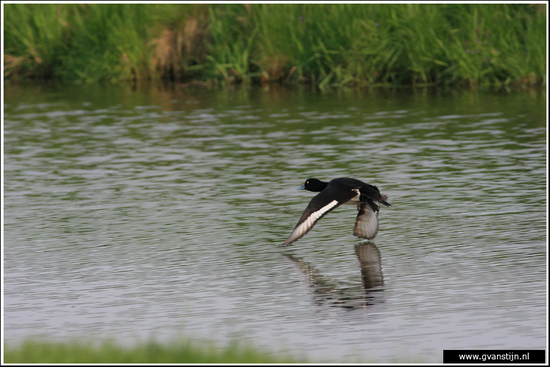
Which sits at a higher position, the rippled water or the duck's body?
the duck's body

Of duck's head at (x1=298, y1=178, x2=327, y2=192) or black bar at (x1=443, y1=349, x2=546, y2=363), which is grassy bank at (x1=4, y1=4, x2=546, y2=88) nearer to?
duck's head at (x1=298, y1=178, x2=327, y2=192)

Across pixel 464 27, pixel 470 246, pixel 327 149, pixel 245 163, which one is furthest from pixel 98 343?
pixel 464 27

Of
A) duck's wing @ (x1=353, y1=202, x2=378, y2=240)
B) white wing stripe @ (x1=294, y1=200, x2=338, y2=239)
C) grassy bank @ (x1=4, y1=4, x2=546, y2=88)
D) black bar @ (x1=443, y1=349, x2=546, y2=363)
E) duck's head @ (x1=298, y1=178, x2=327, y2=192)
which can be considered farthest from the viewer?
grassy bank @ (x1=4, y1=4, x2=546, y2=88)

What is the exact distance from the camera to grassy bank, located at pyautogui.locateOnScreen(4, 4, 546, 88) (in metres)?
19.4

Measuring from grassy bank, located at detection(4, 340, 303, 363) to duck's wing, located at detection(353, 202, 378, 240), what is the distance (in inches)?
123

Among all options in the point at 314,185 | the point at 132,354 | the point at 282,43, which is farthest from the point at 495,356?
the point at 282,43

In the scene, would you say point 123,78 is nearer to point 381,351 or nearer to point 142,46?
point 142,46

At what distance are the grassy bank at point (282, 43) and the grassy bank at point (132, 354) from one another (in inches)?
545

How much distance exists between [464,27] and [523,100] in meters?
2.24

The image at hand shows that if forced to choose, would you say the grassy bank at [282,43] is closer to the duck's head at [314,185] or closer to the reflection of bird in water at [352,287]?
the duck's head at [314,185]

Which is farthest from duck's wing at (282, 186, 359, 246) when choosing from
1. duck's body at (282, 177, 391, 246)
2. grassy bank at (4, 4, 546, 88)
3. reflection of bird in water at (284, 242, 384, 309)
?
grassy bank at (4, 4, 546, 88)

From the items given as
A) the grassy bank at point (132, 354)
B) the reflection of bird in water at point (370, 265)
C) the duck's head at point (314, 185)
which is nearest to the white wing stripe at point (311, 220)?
the reflection of bird in water at point (370, 265)

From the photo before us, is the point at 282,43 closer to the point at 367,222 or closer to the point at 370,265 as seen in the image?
the point at 367,222

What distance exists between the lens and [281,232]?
9.46m
